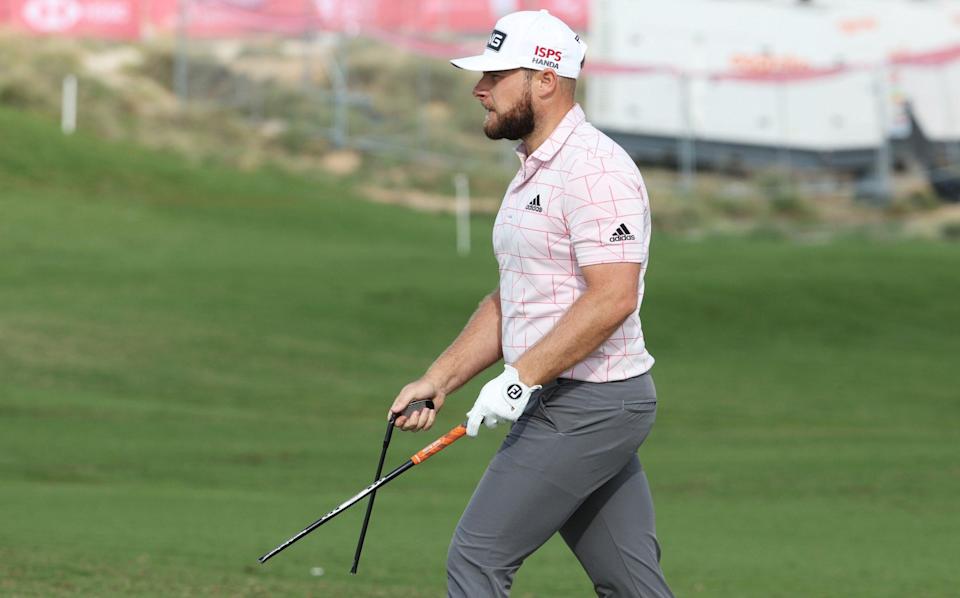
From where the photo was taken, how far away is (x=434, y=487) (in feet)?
42.9

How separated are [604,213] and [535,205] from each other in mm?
244

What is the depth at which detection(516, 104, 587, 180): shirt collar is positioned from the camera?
17.0 ft

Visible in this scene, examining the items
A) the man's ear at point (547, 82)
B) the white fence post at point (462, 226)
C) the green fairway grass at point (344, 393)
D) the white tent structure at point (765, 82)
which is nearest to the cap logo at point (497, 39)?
the man's ear at point (547, 82)

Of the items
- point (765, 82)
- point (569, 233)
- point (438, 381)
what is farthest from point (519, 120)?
point (765, 82)

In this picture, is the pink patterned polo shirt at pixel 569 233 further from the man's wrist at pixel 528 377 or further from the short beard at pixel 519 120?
the man's wrist at pixel 528 377

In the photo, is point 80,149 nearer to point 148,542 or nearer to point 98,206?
point 98,206

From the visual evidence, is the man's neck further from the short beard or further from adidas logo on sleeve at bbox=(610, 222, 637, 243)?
adidas logo on sleeve at bbox=(610, 222, 637, 243)

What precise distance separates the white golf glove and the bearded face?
78 cm

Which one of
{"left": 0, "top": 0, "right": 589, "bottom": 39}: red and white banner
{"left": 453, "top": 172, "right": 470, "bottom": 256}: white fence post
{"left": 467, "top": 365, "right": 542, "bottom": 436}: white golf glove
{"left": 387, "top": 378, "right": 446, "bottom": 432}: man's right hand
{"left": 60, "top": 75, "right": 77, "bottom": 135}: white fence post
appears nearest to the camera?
{"left": 467, "top": 365, "right": 542, "bottom": 436}: white golf glove

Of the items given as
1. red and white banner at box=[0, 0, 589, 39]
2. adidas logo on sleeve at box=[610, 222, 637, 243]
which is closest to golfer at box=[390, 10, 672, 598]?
adidas logo on sleeve at box=[610, 222, 637, 243]

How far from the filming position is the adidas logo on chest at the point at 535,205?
5.12 metres

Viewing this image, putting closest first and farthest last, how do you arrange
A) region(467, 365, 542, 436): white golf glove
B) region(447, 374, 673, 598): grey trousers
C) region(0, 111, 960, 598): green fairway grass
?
region(467, 365, 542, 436): white golf glove → region(447, 374, 673, 598): grey trousers → region(0, 111, 960, 598): green fairway grass

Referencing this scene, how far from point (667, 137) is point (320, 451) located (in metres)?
28.4

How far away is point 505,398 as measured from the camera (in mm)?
4984
